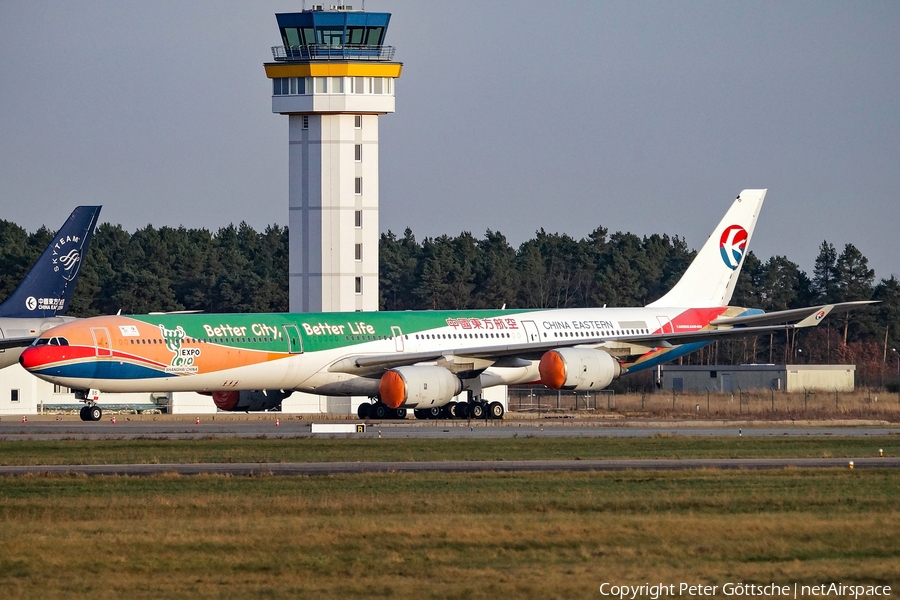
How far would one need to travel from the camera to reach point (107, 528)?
19297 mm

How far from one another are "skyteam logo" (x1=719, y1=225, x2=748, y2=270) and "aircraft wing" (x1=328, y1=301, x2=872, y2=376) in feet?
18.4

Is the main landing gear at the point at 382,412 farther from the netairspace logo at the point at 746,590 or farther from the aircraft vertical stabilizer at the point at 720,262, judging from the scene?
the netairspace logo at the point at 746,590

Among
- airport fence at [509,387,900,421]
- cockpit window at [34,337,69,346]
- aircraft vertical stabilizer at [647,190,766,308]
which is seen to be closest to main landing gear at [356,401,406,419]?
airport fence at [509,387,900,421]

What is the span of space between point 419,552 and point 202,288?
94.8 meters

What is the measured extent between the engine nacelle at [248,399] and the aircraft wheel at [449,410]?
17.0ft

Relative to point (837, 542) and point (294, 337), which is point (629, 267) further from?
point (837, 542)

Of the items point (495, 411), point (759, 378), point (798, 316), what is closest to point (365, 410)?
point (495, 411)

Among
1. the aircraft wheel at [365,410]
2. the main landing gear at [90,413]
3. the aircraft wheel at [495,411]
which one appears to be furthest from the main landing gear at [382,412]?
the main landing gear at [90,413]

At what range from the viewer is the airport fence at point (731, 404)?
52.4m

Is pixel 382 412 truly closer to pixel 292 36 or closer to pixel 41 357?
pixel 41 357

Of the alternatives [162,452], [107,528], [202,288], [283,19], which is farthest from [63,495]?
[202,288]

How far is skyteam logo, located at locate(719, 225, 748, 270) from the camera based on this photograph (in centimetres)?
5597

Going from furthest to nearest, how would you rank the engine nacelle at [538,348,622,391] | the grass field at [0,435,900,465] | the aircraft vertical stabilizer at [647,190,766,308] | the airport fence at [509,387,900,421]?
the aircraft vertical stabilizer at [647,190,766,308] < the airport fence at [509,387,900,421] < the engine nacelle at [538,348,622,391] < the grass field at [0,435,900,465]

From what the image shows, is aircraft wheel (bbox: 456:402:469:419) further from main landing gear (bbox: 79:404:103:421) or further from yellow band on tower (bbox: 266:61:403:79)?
yellow band on tower (bbox: 266:61:403:79)
